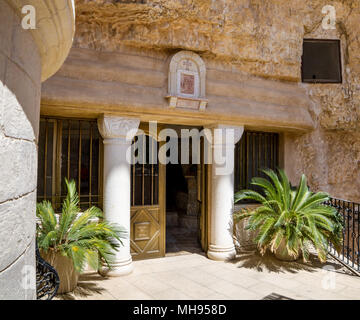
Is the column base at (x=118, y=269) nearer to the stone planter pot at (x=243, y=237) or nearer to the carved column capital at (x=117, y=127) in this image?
the carved column capital at (x=117, y=127)

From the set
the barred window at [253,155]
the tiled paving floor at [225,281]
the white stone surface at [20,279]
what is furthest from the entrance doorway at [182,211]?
the white stone surface at [20,279]

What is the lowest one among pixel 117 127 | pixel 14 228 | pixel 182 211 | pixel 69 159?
pixel 182 211

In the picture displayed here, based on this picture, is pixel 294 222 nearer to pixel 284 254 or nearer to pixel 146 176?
pixel 284 254

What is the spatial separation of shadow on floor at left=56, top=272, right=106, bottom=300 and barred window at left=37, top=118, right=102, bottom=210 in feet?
4.53

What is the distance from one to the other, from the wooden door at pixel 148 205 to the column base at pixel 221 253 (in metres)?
1.12

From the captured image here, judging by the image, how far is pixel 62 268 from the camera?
471 centimetres

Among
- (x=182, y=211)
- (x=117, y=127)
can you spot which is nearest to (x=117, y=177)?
(x=117, y=127)

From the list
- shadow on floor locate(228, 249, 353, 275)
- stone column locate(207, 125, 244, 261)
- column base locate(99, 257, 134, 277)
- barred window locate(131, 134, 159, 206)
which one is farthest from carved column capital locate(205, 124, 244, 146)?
column base locate(99, 257, 134, 277)

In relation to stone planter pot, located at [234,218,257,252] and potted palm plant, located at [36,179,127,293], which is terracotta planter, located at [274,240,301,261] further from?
potted palm plant, located at [36,179,127,293]

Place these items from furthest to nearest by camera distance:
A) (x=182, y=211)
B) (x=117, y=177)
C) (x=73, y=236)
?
1. (x=182, y=211)
2. (x=117, y=177)
3. (x=73, y=236)

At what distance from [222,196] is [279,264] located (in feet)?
6.07

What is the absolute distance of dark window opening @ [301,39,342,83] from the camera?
769cm

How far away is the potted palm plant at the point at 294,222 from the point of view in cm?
565
